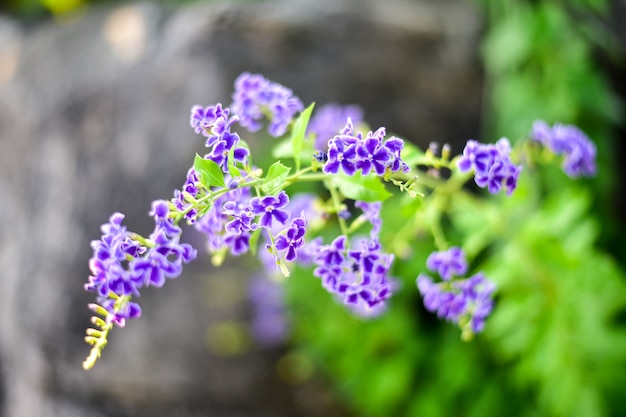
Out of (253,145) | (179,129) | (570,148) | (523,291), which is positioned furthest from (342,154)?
(179,129)

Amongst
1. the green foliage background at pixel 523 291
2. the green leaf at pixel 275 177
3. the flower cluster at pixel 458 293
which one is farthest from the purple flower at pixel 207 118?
the green foliage background at pixel 523 291

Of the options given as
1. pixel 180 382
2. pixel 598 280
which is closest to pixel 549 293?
pixel 598 280

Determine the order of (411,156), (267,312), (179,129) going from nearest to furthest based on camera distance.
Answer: (411,156) < (267,312) < (179,129)

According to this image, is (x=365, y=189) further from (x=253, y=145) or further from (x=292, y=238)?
(x=253, y=145)

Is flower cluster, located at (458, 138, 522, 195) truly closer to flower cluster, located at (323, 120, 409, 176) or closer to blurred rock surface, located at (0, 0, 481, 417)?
flower cluster, located at (323, 120, 409, 176)

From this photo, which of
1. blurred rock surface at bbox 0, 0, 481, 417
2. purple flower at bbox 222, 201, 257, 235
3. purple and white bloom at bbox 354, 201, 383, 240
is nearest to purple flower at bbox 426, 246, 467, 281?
purple and white bloom at bbox 354, 201, 383, 240

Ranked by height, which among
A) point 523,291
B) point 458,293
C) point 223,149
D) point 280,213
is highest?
point 223,149

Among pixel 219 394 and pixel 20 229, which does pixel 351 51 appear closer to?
pixel 219 394
